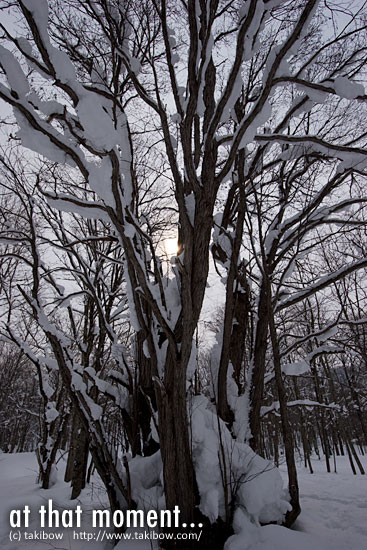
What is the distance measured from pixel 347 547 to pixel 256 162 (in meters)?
4.56

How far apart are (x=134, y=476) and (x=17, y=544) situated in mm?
1706

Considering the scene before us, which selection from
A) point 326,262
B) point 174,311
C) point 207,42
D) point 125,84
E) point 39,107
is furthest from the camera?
point 326,262

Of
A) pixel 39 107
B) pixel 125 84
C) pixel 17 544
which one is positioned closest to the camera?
pixel 39 107

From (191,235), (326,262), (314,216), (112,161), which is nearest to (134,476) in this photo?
(191,235)

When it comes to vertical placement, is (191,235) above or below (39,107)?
below

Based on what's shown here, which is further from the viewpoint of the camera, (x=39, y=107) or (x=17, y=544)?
(x=17, y=544)

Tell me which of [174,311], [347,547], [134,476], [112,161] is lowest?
[347,547]

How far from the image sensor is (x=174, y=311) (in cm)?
288

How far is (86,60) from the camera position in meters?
3.69

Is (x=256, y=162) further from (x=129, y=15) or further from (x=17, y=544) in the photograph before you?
(x=17, y=544)

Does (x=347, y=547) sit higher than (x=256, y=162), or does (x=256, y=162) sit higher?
(x=256, y=162)

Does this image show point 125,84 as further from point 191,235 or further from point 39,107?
point 191,235

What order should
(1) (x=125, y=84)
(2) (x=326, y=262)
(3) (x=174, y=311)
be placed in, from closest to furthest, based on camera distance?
(3) (x=174, y=311) → (1) (x=125, y=84) → (2) (x=326, y=262)

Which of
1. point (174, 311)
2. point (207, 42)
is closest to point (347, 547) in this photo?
point (174, 311)
